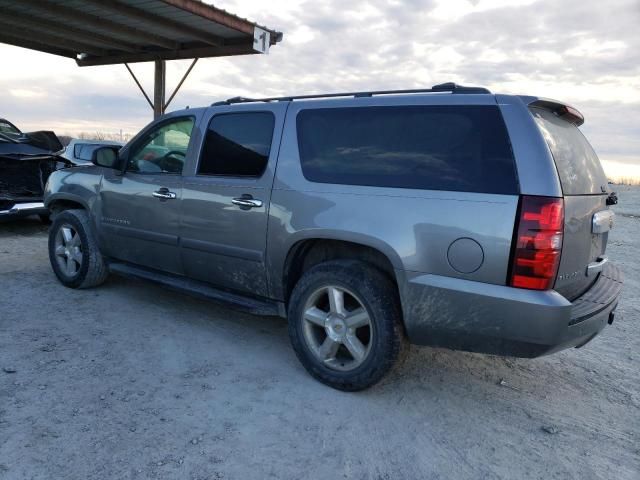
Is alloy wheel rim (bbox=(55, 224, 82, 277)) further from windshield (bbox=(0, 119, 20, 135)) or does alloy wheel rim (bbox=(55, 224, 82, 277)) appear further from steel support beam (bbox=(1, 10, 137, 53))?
steel support beam (bbox=(1, 10, 137, 53))

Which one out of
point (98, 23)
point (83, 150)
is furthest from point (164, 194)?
point (98, 23)

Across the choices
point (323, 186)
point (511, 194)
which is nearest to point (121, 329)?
point (323, 186)

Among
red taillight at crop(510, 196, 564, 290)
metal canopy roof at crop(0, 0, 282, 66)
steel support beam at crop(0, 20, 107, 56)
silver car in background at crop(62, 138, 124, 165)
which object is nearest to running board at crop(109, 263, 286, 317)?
red taillight at crop(510, 196, 564, 290)

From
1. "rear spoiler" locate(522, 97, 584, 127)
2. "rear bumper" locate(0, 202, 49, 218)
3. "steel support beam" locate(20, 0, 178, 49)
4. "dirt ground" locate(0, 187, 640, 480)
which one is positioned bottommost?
"dirt ground" locate(0, 187, 640, 480)

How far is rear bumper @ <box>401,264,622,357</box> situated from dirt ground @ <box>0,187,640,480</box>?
522 mm

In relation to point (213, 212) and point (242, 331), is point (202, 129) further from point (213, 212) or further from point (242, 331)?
point (242, 331)

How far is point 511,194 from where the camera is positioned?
102 inches

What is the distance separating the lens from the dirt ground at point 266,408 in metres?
2.46

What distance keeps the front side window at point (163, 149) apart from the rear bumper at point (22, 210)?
3353 millimetres

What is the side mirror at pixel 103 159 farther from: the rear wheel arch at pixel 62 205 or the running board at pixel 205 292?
the running board at pixel 205 292

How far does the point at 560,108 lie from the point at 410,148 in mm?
943

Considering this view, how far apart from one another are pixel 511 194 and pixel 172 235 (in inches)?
106

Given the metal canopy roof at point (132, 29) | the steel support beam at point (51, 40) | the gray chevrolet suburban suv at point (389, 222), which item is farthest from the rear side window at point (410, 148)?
the steel support beam at point (51, 40)

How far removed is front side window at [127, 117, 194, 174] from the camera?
421 cm
